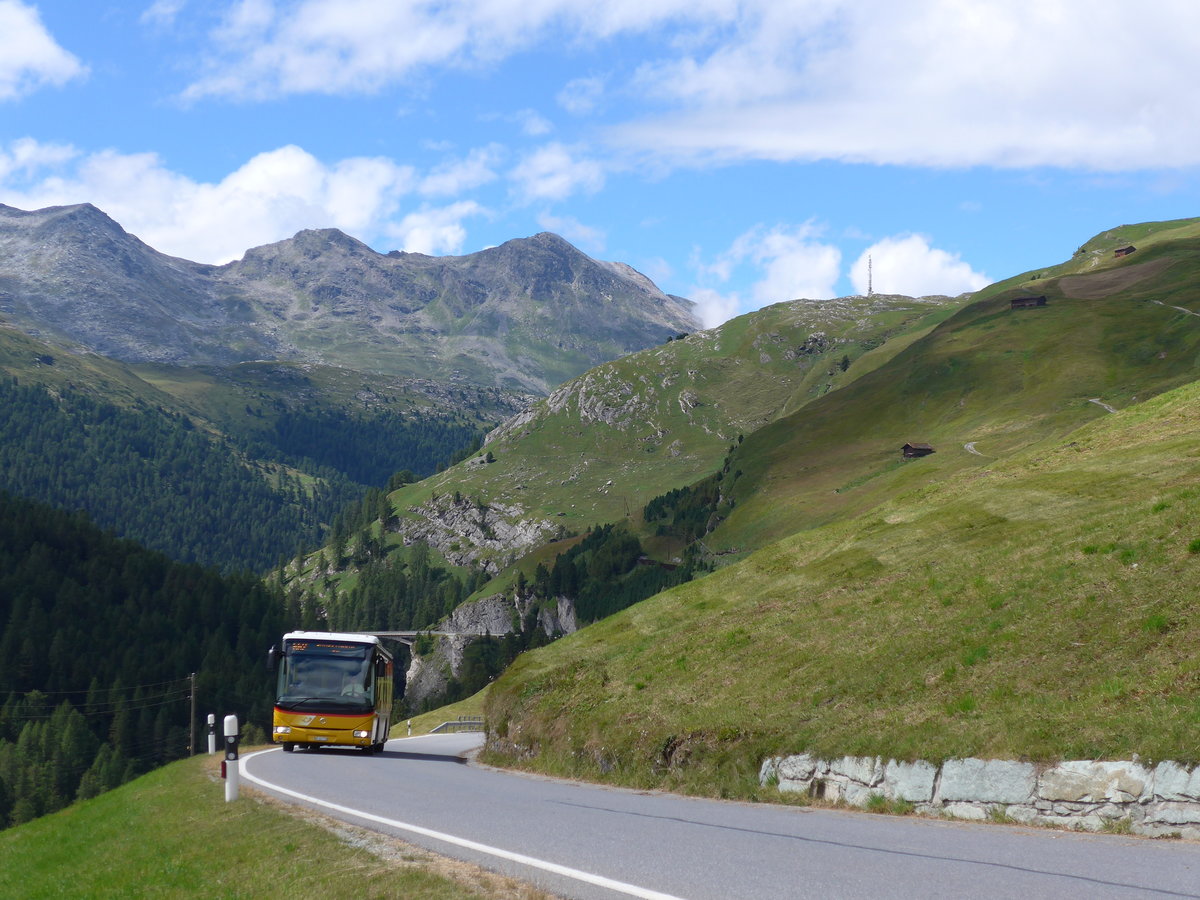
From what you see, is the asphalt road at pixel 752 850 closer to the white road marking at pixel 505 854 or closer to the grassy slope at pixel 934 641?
the white road marking at pixel 505 854

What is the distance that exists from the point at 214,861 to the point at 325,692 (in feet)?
90.4

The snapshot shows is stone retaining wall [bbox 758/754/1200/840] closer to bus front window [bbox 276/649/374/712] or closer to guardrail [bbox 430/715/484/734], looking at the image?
bus front window [bbox 276/649/374/712]

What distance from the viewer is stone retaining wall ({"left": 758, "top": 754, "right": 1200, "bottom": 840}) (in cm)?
1733

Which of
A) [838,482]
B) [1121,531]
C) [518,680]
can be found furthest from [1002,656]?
[838,482]

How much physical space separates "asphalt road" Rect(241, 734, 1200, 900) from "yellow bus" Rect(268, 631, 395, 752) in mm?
18756

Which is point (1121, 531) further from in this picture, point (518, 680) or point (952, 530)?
point (518, 680)

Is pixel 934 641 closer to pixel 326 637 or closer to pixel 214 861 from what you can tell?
pixel 214 861

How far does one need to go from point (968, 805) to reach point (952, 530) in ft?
94.9

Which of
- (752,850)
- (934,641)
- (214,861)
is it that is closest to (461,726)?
(934,641)

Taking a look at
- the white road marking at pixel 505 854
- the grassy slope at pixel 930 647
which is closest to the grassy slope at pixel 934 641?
the grassy slope at pixel 930 647

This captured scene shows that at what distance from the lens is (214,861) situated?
18688mm

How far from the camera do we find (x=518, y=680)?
168 feet

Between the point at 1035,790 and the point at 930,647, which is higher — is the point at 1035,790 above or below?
below

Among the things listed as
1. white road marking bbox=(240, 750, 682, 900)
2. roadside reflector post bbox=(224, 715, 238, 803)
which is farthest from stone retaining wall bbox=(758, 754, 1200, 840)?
roadside reflector post bbox=(224, 715, 238, 803)
